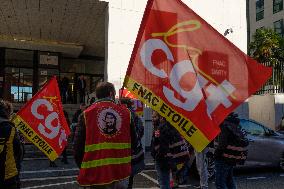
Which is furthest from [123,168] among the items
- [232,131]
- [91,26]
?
[91,26]

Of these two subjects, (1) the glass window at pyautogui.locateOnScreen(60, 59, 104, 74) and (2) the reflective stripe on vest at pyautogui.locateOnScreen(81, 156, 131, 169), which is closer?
(2) the reflective stripe on vest at pyautogui.locateOnScreen(81, 156, 131, 169)

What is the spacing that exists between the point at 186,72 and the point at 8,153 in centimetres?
196

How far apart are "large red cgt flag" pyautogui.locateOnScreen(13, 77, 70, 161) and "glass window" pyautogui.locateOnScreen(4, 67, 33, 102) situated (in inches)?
495

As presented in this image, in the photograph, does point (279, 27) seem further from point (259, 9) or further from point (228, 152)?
point (228, 152)

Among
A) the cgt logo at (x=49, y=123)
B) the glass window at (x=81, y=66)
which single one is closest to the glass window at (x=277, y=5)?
the glass window at (x=81, y=66)

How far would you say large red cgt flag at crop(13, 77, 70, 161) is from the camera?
7402 millimetres

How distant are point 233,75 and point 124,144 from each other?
1.36 metres

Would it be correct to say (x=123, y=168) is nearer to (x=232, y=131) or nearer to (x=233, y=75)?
(x=233, y=75)

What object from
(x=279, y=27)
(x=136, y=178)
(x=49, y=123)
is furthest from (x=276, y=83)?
(x=279, y=27)

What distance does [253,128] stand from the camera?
31.8 feet

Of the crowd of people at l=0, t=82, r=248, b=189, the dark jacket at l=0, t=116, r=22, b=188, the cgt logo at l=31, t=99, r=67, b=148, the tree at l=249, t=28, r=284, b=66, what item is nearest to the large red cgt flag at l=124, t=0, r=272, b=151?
the crowd of people at l=0, t=82, r=248, b=189

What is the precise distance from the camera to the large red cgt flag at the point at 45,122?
7.40 m

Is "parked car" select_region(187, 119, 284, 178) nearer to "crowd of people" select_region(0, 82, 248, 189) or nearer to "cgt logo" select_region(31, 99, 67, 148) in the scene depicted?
"cgt logo" select_region(31, 99, 67, 148)

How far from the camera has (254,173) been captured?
978 centimetres
